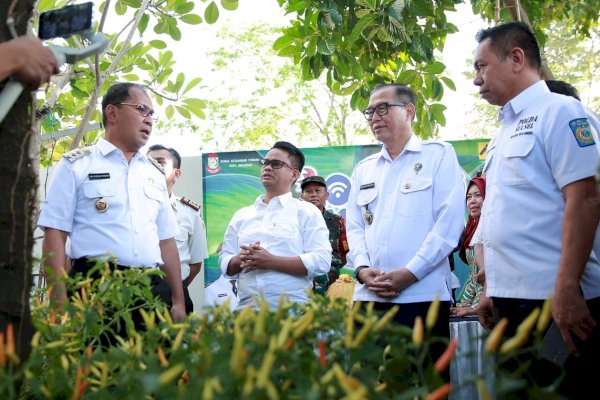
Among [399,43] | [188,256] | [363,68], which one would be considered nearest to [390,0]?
[399,43]

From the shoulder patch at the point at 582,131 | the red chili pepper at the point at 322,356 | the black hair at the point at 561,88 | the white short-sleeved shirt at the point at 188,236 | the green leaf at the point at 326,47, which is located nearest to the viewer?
the red chili pepper at the point at 322,356

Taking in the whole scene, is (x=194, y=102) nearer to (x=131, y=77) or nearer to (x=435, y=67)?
(x=131, y=77)

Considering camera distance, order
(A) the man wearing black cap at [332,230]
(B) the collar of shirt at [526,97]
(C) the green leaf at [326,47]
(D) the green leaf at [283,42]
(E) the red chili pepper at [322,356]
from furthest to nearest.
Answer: (A) the man wearing black cap at [332,230] < (D) the green leaf at [283,42] < (C) the green leaf at [326,47] < (B) the collar of shirt at [526,97] < (E) the red chili pepper at [322,356]

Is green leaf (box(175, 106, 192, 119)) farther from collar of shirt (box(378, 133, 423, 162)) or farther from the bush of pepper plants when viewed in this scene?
the bush of pepper plants

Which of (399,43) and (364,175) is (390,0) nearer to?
(399,43)

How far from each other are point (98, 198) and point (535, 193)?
6.69ft

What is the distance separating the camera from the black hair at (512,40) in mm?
2756

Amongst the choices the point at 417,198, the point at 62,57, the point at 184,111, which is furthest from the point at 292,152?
the point at 62,57

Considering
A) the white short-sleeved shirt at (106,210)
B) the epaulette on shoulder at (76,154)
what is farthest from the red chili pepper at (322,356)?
the epaulette on shoulder at (76,154)

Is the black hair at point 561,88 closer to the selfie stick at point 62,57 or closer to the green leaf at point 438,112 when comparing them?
the green leaf at point 438,112

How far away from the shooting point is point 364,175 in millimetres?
3752

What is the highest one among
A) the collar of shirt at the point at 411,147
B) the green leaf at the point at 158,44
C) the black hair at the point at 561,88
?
the green leaf at the point at 158,44

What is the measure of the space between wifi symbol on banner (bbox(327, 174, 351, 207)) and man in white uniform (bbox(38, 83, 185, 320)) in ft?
13.6

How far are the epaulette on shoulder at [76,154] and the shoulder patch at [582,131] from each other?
2.30m
